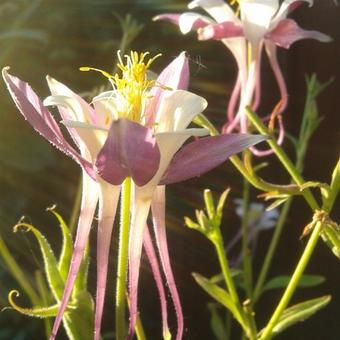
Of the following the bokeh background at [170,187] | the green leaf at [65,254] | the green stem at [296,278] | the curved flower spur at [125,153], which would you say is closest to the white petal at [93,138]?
the curved flower spur at [125,153]

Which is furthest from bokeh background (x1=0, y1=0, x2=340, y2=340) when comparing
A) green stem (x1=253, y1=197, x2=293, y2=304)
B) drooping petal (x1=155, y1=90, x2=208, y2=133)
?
drooping petal (x1=155, y1=90, x2=208, y2=133)

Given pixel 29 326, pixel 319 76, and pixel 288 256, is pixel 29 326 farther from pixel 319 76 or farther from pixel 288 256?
pixel 319 76

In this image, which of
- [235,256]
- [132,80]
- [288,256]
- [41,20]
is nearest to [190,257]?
[235,256]

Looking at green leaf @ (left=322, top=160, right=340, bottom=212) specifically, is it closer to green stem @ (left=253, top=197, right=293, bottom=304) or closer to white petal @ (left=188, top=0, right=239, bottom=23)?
white petal @ (left=188, top=0, right=239, bottom=23)

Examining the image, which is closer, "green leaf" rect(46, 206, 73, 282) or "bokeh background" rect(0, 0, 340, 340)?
"green leaf" rect(46, 206, 73, 282)

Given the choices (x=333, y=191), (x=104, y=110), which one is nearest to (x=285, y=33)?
(x=333, y=191)

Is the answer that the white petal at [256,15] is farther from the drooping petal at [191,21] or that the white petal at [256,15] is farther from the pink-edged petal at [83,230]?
the pink-edged petal at [83,230]
